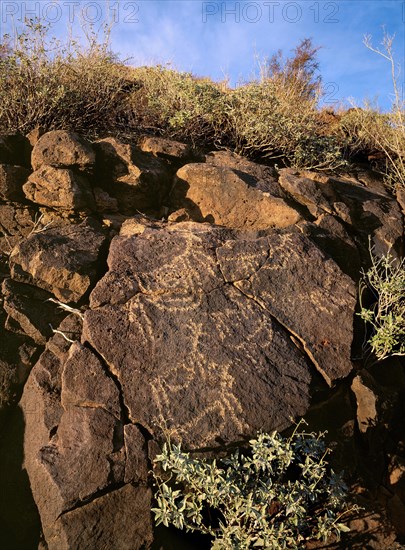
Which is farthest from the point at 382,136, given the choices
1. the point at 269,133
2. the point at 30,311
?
the point at 30,311

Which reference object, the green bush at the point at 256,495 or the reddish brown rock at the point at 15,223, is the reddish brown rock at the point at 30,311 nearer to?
the reddish brown rock at the point at 15,223

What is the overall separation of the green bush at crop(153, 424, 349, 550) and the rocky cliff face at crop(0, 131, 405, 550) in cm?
16

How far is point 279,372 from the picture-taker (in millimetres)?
2900

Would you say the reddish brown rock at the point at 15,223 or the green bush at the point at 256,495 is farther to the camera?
the reddish brown rock at the point at 15,223

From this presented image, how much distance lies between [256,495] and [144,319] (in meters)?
1.14

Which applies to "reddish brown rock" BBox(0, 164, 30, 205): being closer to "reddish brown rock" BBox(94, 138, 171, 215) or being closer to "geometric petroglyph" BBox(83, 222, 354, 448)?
"reddish brown rock" BBox(94, 138, 171, 215)

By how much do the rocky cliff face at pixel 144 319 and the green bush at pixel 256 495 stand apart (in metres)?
0.16

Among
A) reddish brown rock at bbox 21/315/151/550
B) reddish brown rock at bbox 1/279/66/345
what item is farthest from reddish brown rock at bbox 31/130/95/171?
reddish brown rock at bbox 21/315/151/550

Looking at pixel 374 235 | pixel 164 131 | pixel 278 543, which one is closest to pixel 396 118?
pixel 374 235

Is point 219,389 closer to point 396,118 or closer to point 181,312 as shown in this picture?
point 181,312

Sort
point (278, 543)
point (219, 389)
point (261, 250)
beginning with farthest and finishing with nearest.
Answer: point (261, 250) → point (219, 389) → point (278, 543)

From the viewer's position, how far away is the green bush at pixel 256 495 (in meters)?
2.32

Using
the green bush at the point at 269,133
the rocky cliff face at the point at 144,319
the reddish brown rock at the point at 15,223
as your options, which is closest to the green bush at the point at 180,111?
the green bush at the point at 269,133

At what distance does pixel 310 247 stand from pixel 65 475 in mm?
2206
